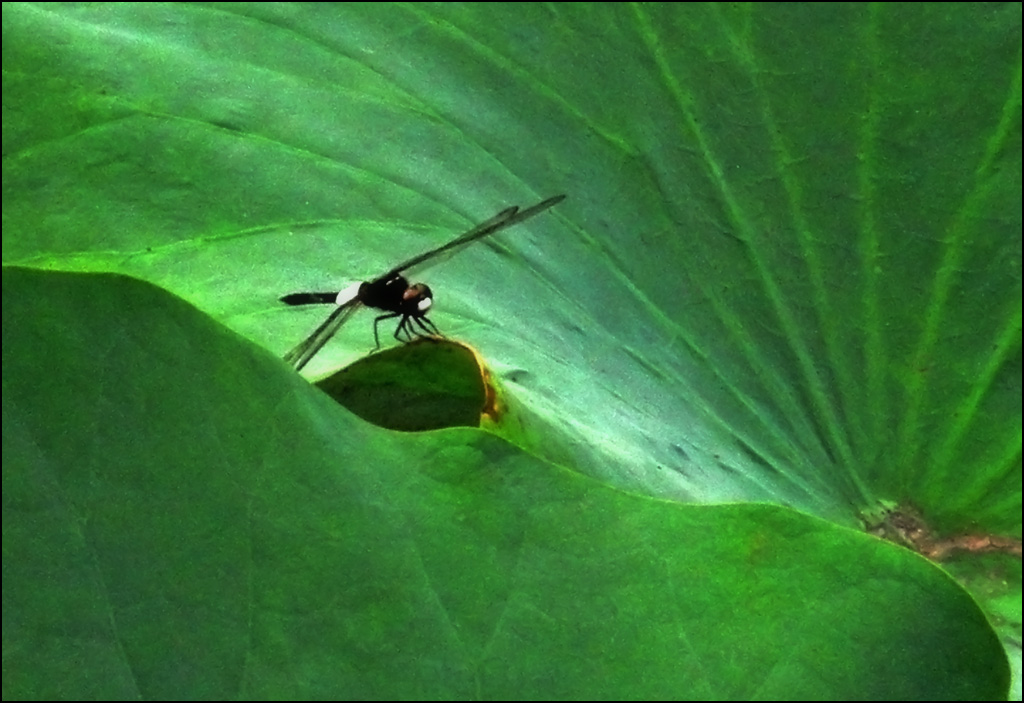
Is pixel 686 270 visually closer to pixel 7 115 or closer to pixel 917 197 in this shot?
pixel 917 197

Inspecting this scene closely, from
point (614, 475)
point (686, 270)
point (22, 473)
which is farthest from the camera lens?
point (686, 270)

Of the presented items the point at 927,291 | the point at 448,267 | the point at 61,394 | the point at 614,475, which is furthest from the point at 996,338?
the point at 61,394

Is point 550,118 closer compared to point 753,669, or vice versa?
point 753,669

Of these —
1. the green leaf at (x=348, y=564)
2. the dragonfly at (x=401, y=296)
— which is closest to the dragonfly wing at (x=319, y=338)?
the dragonfly at (x=401, y=296)

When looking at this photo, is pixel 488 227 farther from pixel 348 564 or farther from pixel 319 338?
pixel 348 564

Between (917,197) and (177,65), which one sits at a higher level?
(917,197)

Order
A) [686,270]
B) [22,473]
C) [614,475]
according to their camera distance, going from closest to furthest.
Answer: [22,473] → [614,475] → [686,270]

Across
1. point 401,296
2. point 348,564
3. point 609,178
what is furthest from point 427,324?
point 348,564
